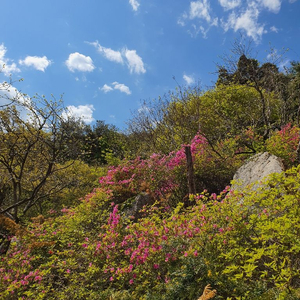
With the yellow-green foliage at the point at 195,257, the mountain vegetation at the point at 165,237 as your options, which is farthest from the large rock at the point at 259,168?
the yellow-green foliage at the point at 195,257

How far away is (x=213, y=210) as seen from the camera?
3318 millimetres

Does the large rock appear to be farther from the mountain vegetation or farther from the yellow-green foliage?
the yellow-green foliage

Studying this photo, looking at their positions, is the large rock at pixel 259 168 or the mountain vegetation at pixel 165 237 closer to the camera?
the mountain vegetation at pixel 165 237

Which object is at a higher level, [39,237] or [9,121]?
[9,121]

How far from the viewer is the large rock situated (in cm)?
483

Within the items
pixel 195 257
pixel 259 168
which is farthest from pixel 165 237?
pixel 259 168

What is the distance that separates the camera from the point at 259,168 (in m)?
5.31

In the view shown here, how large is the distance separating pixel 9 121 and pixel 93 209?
3.38 metres

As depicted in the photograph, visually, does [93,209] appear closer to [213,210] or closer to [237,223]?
[213,210]

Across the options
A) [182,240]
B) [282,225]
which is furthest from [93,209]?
[282,225]

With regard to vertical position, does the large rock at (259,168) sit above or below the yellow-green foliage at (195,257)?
above

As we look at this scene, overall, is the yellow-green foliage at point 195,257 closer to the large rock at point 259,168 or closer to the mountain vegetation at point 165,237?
the mountain vegetation at point 165,237

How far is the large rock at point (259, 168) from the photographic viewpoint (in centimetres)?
483

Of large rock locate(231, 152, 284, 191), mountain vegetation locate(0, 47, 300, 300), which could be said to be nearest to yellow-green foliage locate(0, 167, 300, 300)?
mountain vegetation locate(0, 47, 300, 300)
